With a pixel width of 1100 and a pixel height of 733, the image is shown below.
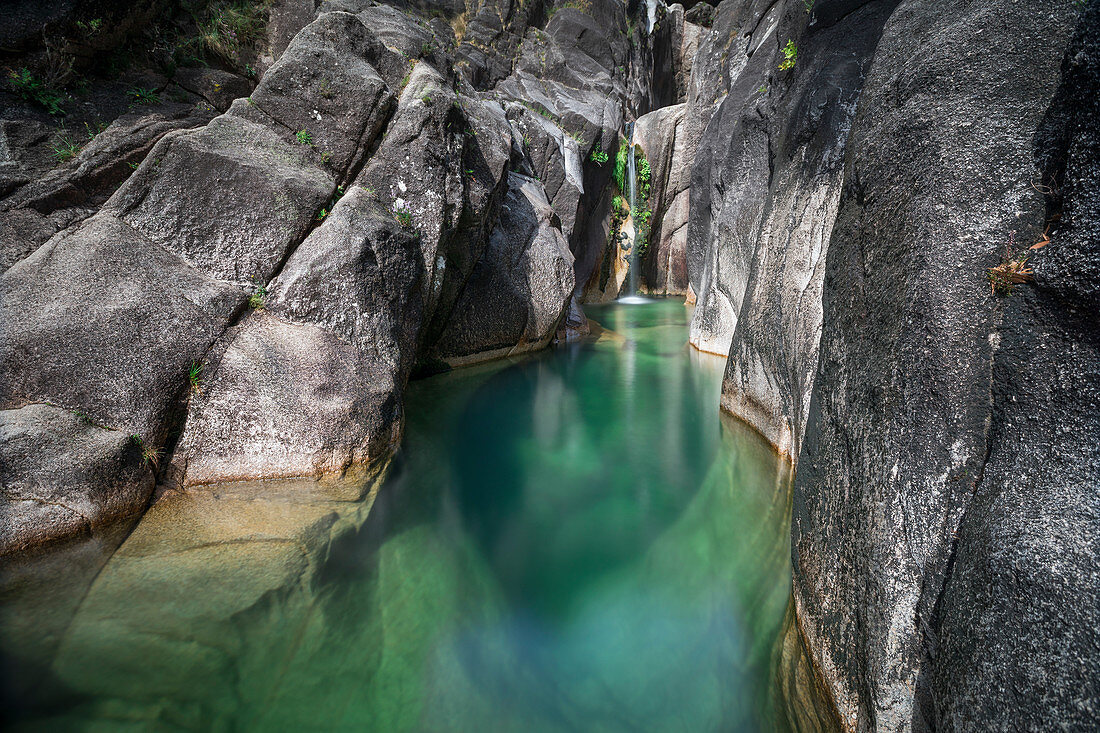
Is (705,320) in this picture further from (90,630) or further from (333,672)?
(90,630)

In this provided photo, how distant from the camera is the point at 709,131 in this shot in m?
11.2

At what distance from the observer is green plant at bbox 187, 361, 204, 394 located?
4465 millimetres

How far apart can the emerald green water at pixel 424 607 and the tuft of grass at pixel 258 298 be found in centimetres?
203

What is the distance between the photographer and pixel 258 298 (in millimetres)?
5141

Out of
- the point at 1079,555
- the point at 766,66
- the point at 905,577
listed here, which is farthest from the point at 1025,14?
the point at 766,66

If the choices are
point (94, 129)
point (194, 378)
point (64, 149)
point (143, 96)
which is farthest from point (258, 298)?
point (143, 96)

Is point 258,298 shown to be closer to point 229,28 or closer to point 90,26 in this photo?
point 90,26

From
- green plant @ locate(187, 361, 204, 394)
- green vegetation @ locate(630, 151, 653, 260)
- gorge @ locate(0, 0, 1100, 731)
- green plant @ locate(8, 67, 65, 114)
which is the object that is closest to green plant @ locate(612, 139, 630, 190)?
green vegetation @ locate(630, 151, 653, 260)

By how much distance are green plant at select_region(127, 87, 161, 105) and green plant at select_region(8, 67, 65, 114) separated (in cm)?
78

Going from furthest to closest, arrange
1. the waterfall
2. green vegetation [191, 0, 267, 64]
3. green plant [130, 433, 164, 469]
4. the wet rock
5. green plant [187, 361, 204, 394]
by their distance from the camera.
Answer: the waterfall
the wet rock
green vegetation [191, 0, 267, 64]
green plant [187, 361, 204, 394]
green plant [130, 433, 164, 469]

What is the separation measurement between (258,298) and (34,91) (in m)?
3.86

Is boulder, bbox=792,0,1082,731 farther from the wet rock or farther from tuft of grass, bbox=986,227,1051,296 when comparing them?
the wet rock

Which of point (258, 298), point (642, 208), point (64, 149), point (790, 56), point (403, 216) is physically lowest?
point (258, 298)

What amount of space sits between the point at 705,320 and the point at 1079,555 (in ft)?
30.5
